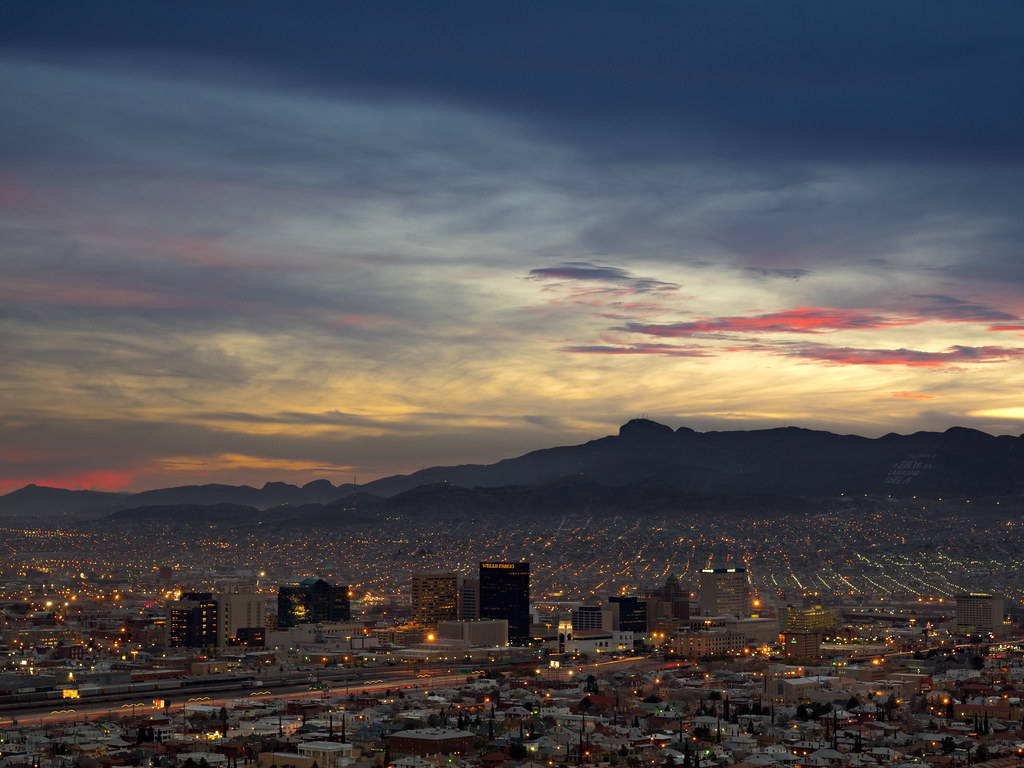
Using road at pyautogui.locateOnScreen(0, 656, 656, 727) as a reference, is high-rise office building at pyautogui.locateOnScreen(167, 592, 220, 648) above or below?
above

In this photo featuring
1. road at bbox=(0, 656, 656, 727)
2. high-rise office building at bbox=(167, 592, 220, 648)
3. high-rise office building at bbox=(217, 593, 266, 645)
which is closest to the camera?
road at bbox=(0, 656, 656, 727)

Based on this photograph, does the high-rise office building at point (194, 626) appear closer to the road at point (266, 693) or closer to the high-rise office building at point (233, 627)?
the high-rise office building at point (233, 627)

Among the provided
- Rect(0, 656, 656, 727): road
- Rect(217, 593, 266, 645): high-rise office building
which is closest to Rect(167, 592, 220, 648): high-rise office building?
Rect(217, 593, 266, 645): high-rise office building

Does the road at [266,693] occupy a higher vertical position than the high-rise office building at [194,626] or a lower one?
lower

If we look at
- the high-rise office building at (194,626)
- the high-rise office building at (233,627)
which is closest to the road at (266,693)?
the high-rise office building at (233,627)

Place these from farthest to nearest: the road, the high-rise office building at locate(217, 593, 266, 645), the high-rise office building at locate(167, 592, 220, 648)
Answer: the high-rise office building at locate(217, 593, 266, 645)
the high-rise office building at locate(167, 592, 220, 648)
the road

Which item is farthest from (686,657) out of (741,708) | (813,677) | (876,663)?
(741,708)

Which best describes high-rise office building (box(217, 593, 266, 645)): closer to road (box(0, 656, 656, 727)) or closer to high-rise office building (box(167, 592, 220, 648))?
high-rise office building (box(167, 592, 220, 648))

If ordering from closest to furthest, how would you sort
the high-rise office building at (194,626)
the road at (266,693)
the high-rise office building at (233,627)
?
the road at (266,693), the high-rise office building at (194,626), the high-rise office building at (233,627)
